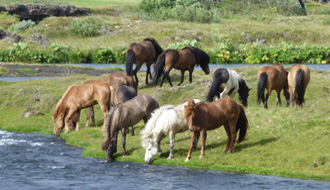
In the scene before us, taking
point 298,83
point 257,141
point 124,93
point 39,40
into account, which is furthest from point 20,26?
point 257,141

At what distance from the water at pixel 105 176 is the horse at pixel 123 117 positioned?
665mm

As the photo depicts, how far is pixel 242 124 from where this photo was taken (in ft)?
60.4

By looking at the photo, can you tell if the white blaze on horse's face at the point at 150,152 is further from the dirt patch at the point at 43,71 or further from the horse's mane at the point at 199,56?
the dirt patch at the point at 43,71

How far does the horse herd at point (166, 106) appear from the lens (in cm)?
1770

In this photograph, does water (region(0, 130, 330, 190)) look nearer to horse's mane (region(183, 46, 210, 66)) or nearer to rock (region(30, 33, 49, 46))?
horse's mane (region(183, 46, 210, 66))

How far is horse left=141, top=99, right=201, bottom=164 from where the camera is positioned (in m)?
17.8

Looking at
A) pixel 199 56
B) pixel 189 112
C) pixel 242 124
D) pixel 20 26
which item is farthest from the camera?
pixel 20 26

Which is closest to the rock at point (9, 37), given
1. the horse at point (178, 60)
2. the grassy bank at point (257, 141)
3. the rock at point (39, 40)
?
the rock at point (39, 40)

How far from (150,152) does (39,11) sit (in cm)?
7087

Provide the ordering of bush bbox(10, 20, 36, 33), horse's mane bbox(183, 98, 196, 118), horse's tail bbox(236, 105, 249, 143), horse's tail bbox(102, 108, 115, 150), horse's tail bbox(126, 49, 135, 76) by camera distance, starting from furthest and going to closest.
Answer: bush bbox(10, 20, 36, 33) < horse's tail bbox(126, 49, 135, 76) < horse's tail bbox(102, 108, 115, 150) < horse's tail bbox(236, 105, 249, 143) < horse's mane bbox(183, 98, 196, 118)

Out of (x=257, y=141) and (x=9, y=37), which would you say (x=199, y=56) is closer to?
(x=257, y=141)

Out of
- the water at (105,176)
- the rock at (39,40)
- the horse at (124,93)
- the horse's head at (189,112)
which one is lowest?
the rock at (39,40)

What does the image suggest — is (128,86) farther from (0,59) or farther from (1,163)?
(0,59)

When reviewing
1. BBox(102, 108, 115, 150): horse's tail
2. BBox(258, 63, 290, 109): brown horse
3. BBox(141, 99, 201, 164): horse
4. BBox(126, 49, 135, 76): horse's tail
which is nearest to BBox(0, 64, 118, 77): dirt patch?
BBox(126, 49, 135, 76): horse's tail
